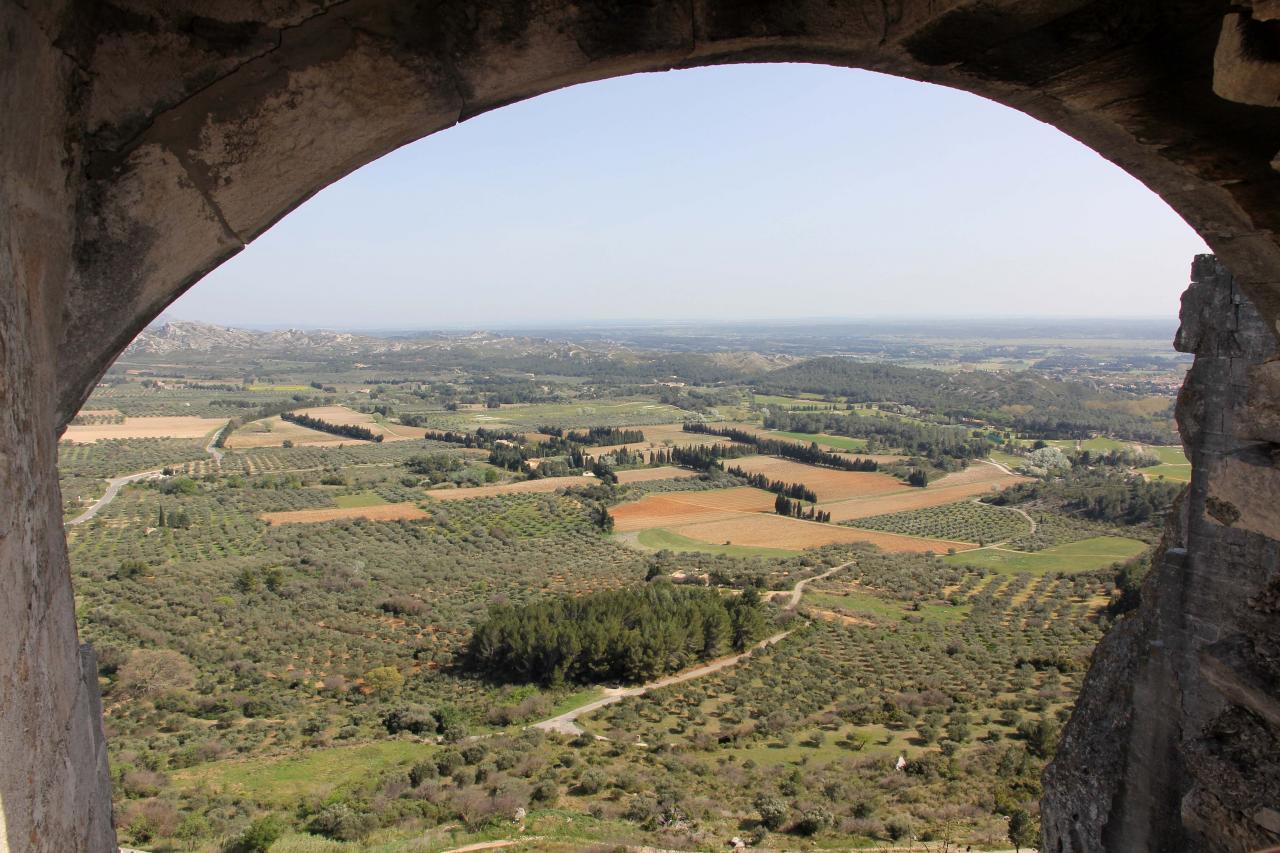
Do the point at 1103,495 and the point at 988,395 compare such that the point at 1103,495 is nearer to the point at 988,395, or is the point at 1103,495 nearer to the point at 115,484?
the point at 115,484

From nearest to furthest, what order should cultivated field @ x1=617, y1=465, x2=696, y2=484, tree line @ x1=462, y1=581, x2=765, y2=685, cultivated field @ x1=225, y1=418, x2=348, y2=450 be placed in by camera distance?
tree line @ x1=462, y1=581, x2=765, y2=685 → cultivated field @ x1=617, y1=465, x2=696, y2=484 → cultivated field @ x1=225, y1=418, x2=348, y2=450

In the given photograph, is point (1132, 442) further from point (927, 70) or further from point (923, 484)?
point (927, 70)

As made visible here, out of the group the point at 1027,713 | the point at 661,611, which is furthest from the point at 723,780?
the point at 661,611

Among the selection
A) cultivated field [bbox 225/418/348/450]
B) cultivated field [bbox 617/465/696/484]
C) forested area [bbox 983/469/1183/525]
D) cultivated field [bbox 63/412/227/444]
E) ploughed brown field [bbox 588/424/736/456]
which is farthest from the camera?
ploughed brown field [bbox 588/424/736/456]

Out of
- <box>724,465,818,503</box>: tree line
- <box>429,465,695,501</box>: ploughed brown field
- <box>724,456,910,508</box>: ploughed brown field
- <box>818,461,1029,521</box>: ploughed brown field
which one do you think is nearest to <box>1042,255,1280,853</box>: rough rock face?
<box>818,461,1029,521</box>: ploughed brown field

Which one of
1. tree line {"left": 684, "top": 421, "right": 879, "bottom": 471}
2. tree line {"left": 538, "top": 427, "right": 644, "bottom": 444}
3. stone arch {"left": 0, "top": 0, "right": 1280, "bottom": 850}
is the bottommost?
tree line {"left": 684, "top": 421, "right": 879, "bottom": 471}

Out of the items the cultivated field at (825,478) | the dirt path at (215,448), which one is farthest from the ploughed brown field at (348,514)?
the cultivated field at (825,478)

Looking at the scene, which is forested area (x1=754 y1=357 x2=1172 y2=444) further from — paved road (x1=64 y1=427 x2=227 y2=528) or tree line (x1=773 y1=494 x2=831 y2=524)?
paved road (x1=64 y1=427 x2=227 y2=528)

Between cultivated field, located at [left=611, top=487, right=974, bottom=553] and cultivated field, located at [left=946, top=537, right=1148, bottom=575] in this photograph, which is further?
cultivated field, located at [left=611, top=487, right=974, bottom=553]
